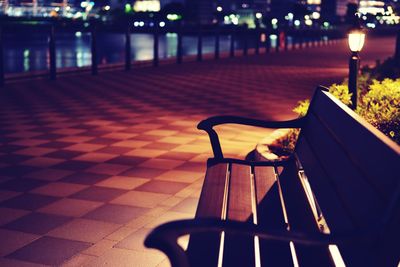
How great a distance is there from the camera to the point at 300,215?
3.09 meters

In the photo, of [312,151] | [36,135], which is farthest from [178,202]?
[36,135]

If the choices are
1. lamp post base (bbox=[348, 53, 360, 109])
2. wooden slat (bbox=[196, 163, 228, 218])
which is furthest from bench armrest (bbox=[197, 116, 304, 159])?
lamp post base (bbox=[348, 53, 360, 109])

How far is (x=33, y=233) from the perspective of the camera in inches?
163

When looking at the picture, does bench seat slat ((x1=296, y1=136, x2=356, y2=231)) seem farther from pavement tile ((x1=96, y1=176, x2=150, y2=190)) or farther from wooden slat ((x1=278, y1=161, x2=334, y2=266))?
pavement tile ((x1=96, y1=176, x2=150, y2=190))

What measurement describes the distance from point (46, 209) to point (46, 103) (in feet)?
22.0

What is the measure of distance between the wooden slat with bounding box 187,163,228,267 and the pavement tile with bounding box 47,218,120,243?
94cm

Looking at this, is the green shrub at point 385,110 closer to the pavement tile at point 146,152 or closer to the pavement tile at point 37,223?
the pavement tile at point 146,152

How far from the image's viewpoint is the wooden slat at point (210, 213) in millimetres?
2545

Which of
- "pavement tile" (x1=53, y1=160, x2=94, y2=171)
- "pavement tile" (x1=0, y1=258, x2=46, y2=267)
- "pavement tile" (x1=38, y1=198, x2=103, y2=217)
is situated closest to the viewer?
"pavement tile" (x1=0, y1=258, x2=46, y2=267)

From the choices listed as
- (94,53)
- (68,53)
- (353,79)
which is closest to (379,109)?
(353,79)

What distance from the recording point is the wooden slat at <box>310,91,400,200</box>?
6.49ft

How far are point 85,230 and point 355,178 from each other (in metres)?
2.41

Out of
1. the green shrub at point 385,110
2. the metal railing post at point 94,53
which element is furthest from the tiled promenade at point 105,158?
the metal railing post at point 94,53

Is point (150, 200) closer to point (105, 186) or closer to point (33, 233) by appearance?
point (105, 186)
